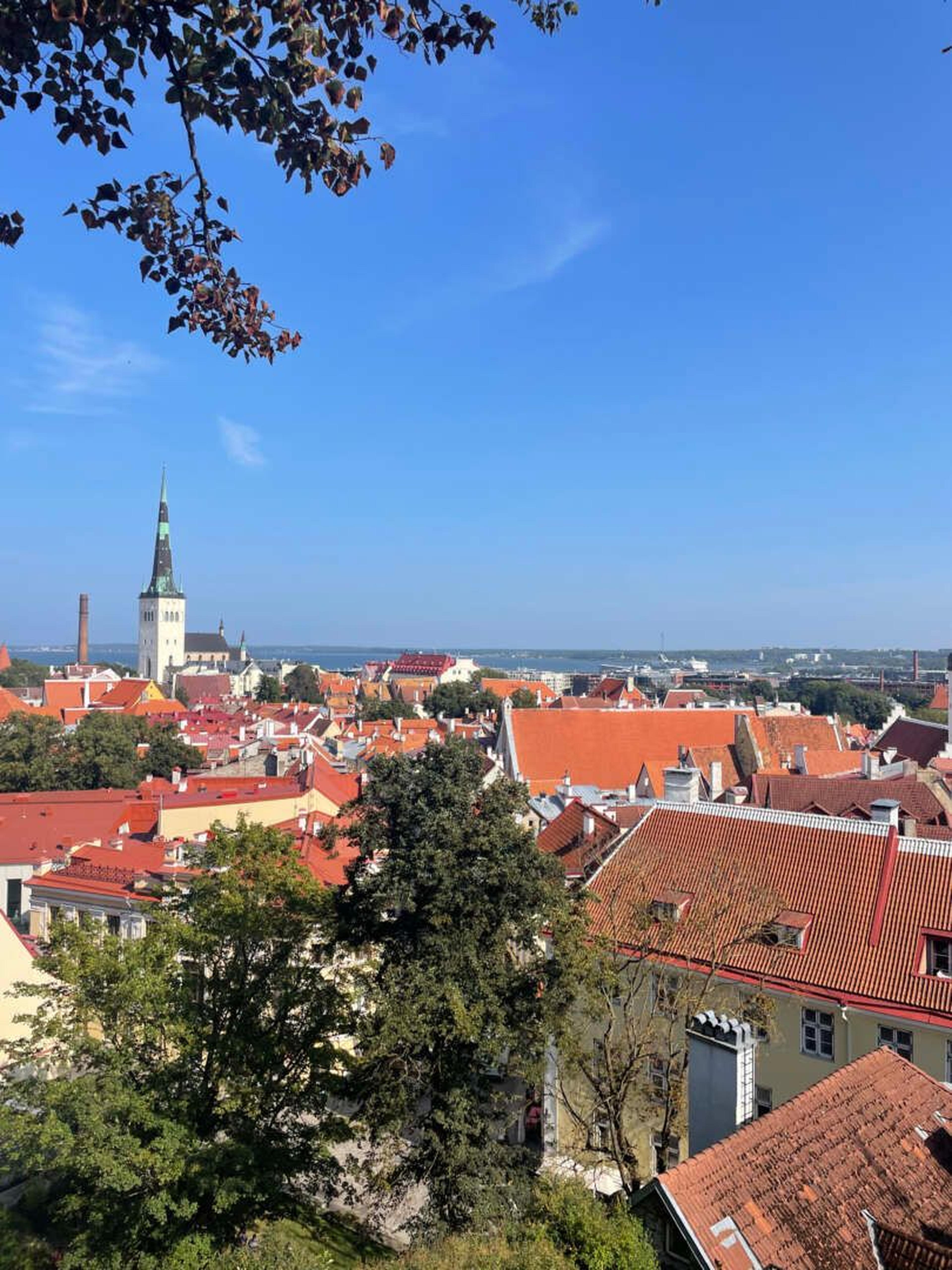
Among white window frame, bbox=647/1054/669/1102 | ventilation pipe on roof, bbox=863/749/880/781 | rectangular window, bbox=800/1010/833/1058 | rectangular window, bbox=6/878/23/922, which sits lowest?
rectangular window, bbox=6/878/23/922

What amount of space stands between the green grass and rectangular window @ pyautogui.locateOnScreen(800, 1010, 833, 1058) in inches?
293

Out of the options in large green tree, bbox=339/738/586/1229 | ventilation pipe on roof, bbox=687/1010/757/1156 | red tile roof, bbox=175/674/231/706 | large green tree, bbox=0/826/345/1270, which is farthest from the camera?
red tile roof, bbox=175/674/231/706

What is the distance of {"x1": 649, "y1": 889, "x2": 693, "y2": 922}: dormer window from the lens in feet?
60.4

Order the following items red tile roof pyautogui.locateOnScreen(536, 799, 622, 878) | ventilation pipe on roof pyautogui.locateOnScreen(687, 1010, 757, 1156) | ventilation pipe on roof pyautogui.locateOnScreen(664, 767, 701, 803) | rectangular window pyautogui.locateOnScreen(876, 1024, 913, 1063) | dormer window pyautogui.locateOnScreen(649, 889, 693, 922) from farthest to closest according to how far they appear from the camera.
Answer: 1. ventilation pipe on roof pyautogui.locateOnScreen(664, 767, 701, 803)
2. red tile roof pyautogui.locateOnScreen(536, 799, 622, 878)
3. dormer window pyautogui.locateOnScreen(649, 889, 693, 922)
4. rectangular window pyautogui.locateOnScreen(876, 1024, 913, 1063)
5. ventilation pipe on roof pyautogui.locateOnScreen(687, 1010, 757, 1156)

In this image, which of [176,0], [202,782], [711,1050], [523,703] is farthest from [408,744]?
[176,0]

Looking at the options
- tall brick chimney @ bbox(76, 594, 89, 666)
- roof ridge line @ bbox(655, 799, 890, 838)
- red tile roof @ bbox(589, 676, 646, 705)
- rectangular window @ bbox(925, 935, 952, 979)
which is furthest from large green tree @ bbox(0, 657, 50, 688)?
rectangular window @ bbox(925, 935, 952, 979)

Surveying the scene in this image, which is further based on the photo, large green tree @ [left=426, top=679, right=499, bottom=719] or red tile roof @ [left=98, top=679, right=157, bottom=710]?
large green tree @ [left=426, top=679, right=499, bottom=719]

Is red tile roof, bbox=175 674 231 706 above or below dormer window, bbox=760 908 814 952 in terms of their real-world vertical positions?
below

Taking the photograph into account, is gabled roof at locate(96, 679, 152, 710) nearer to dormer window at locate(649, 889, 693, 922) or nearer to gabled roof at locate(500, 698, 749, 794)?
gabled roof at locate(500, 698, 749, 794)

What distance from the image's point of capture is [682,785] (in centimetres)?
2502

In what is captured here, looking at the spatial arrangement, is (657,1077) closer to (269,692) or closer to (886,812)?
(886,812)

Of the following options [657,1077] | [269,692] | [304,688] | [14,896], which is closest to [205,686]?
[304,688]

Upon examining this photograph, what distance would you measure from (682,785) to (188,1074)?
590 inches

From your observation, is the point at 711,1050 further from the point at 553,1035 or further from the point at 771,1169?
the point at 553,1035
